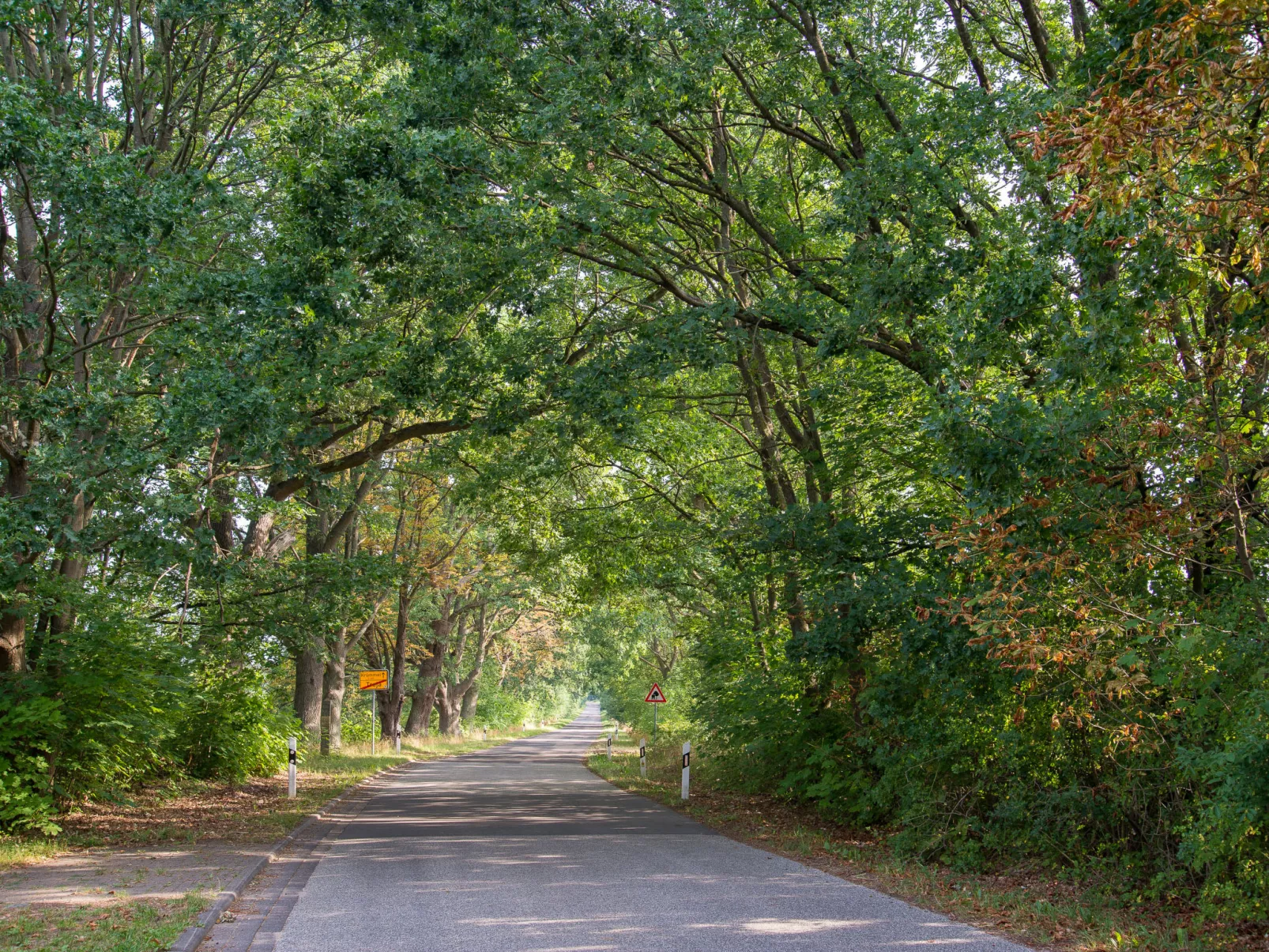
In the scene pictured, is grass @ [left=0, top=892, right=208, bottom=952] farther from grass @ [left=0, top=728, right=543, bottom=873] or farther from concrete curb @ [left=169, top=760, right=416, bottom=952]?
grass @ [left=0, top=728, right=543, bottom=873]

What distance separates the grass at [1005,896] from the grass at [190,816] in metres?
6.40

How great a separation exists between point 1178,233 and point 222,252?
13666 millimetres

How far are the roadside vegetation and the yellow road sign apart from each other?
38.5ft

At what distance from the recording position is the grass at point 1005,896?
22.3 ft

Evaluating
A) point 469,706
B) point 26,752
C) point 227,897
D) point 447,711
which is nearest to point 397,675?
point 447,711

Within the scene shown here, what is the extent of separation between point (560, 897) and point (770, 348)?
9675 mm

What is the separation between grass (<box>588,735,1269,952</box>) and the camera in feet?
22.3

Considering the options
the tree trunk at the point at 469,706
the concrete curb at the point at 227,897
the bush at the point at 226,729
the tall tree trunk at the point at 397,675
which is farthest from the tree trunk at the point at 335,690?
the tree trunk at the point at 469,706

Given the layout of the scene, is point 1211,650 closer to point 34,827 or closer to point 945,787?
point 945,787

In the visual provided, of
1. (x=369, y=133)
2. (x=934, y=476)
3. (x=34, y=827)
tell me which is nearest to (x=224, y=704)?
(x=34, y=827)

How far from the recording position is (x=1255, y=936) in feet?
21.9

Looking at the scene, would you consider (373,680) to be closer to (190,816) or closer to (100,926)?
(190,816)

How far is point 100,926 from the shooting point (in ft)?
23.1

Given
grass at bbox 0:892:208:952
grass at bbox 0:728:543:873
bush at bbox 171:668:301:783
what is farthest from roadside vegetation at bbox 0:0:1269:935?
grass at bbox 0:892:208:952
